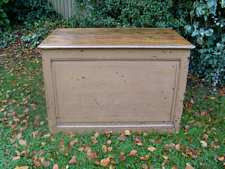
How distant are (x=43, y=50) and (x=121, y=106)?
0.99 m

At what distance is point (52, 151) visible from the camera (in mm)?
3029

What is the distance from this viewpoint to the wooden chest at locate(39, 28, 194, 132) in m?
2.90

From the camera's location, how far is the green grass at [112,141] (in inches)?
113

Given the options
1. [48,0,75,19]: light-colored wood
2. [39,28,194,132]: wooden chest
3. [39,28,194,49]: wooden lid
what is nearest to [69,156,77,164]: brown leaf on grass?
[39,28,194,132]: wooden chest

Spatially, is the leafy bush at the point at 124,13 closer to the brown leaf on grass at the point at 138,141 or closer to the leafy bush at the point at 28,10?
the leafy bush at the point at 28,10

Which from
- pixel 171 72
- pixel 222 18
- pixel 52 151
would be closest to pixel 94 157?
pixel 52 151

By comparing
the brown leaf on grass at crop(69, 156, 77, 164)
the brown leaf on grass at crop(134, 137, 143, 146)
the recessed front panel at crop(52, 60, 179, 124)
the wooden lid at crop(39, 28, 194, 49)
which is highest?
the wooden lid at crop(39, 28, 194, 49)

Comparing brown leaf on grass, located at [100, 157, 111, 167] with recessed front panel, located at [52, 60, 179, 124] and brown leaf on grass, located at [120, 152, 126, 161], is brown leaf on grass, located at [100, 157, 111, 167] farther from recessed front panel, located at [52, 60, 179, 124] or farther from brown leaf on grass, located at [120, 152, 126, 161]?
recessed front panel, located at [52, 60, 179, 124]

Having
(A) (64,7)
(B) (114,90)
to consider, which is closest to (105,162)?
(B) (114,90)

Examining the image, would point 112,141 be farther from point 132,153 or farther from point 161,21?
point 161,21

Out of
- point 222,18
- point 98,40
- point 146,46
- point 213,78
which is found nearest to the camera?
point 146,46

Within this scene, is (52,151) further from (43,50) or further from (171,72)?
(171,72)

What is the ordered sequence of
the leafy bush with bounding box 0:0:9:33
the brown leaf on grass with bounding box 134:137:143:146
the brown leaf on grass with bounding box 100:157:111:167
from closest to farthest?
the brown leaf on grass with bounding box 100:157:111:167 → the brown leaf on grass with bounding box 134:137:143:146 → the leafy bush with bounding box 0:0:9:33

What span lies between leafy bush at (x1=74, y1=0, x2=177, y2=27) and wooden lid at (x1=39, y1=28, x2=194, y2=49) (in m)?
1.32
